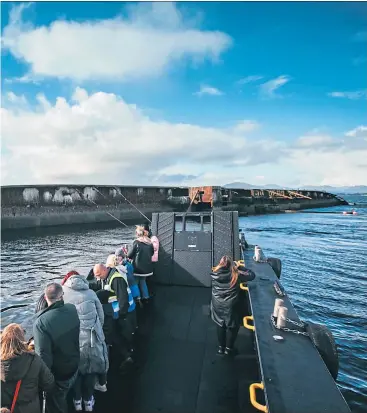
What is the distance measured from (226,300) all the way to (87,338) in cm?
228

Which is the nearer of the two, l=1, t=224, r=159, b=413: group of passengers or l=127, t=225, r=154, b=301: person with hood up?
l=1, t=224, r=159, b=413: group of passengers

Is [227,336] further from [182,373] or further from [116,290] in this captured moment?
[116,290]

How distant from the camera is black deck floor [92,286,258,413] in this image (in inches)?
160

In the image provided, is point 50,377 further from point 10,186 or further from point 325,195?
point 325,195

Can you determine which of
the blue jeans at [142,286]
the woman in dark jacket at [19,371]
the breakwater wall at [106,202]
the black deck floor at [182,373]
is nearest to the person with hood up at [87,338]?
the black deck floor at [182,373]

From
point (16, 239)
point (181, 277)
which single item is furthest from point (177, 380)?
point (16, 239)

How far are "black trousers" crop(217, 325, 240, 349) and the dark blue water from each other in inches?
155

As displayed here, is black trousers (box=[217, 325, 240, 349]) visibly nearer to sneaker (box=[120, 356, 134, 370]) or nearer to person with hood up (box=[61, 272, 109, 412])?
sneaker (box=[120, 356, 134, 370])

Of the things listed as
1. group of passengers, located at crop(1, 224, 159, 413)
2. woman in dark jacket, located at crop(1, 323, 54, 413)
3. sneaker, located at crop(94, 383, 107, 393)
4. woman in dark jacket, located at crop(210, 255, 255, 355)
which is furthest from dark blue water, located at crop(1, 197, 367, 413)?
woman in dark jacket, located at crop(1, 323, 54, 413)

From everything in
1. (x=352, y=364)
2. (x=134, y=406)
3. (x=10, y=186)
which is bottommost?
(x=352, y=364)

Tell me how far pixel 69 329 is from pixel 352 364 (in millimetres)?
8432

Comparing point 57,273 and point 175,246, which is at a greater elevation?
point 175,246

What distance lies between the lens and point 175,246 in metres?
8.66

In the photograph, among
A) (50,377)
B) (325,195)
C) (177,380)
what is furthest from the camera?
(325,195)
